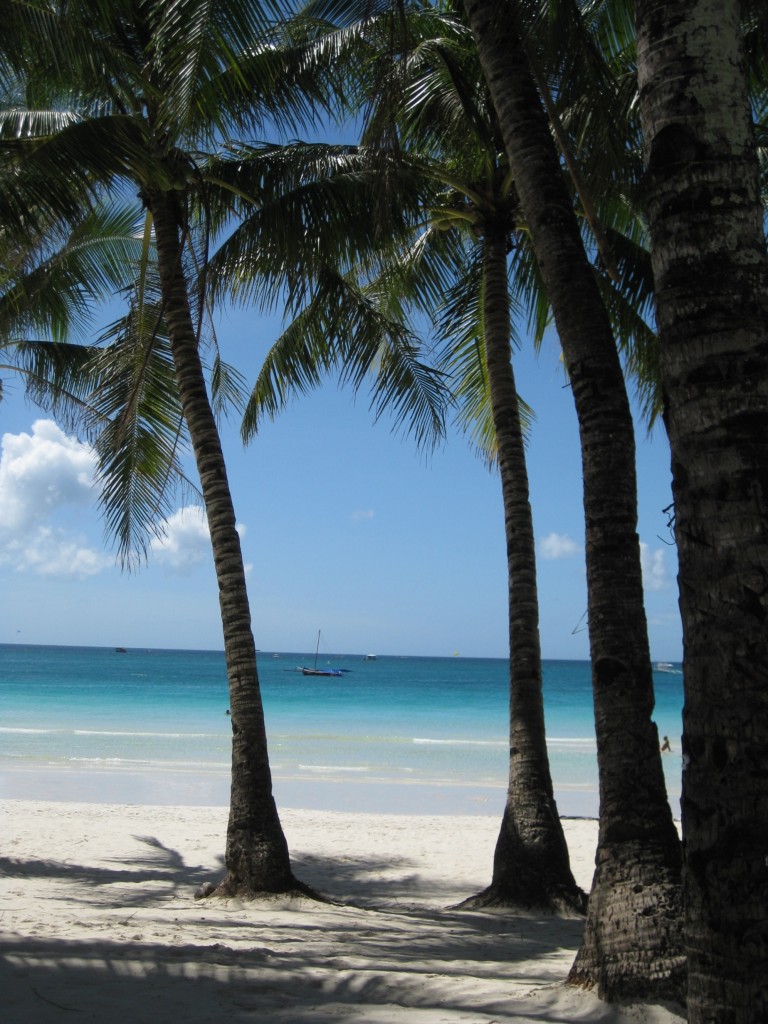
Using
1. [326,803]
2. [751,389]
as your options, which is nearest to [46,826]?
[326,803]

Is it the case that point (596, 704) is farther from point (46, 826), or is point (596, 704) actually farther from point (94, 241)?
point (46, 826)

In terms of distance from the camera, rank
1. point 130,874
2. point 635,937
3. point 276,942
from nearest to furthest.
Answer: point 635,937
point 276,942
point 130,874

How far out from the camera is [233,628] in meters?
Answer: 8.02

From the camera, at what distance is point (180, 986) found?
4.97m

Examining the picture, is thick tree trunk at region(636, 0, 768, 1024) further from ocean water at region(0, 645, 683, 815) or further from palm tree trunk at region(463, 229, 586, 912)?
ocean water at region(0, 645, 683, 815)

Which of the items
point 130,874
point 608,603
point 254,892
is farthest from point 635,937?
point 130,874

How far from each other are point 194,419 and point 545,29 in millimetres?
4253

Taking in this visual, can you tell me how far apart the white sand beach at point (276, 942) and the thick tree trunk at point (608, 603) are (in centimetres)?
28

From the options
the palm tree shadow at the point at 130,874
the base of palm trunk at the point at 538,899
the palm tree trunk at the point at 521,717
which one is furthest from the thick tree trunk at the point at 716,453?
the palm tree shadow at the point at 130,874

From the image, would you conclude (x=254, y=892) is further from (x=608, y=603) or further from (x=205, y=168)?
(x=205, y=168)

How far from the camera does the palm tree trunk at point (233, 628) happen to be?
7.69 meters

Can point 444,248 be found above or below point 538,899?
above

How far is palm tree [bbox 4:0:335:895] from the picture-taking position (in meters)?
6.88

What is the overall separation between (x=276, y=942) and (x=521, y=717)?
9.50 feet
